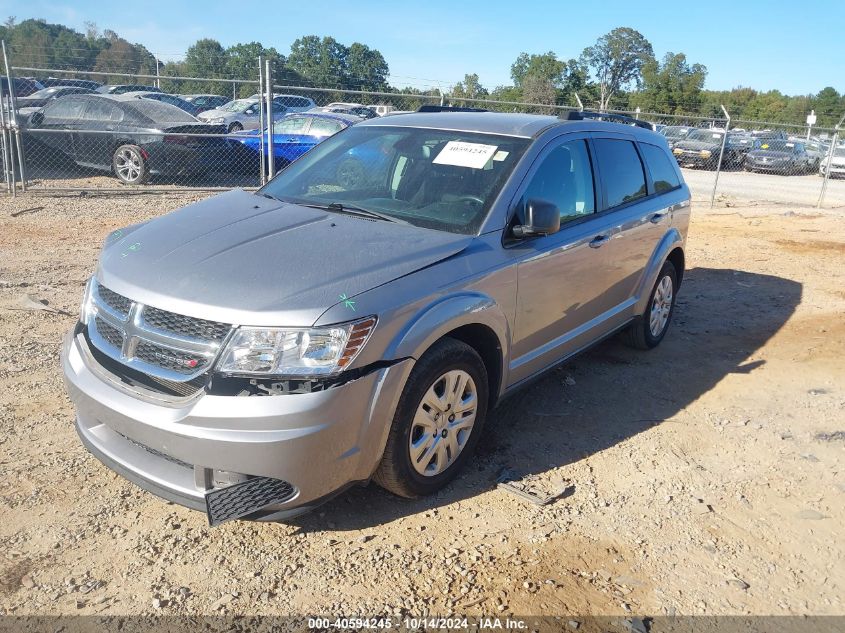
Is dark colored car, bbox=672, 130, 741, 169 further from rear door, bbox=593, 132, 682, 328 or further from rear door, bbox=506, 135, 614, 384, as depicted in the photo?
rear door, bbox=506, 135, 614, 384

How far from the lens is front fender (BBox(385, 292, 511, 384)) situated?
302cm

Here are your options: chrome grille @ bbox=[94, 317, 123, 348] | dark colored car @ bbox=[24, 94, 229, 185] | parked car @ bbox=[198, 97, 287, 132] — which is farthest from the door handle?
parked car @ bbox=[198, 97, 287, 132]

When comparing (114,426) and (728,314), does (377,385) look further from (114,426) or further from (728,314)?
(728,314)

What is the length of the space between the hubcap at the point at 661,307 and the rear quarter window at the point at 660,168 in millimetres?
766

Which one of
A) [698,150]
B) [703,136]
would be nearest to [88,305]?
[698,150]

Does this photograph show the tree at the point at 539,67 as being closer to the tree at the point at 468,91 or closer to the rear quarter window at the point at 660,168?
the tree at the point at 468,91

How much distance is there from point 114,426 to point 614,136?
3837mm

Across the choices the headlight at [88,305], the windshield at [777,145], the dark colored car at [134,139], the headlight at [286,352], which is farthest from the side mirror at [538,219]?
the windshield at [777,145]

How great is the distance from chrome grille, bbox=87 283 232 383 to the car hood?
1.8 inches

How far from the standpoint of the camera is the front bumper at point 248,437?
2.71 m

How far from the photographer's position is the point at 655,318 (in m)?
5.82

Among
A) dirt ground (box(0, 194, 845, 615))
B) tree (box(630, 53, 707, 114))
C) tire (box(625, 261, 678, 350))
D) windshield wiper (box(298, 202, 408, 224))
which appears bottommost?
dirt ground (box(0, 194, 845, 615))

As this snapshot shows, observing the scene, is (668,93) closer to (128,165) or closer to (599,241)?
(128,165)

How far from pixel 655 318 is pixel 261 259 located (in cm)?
378
